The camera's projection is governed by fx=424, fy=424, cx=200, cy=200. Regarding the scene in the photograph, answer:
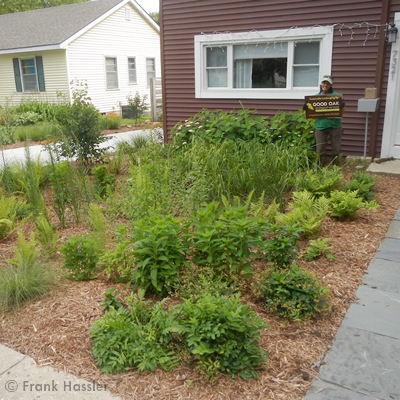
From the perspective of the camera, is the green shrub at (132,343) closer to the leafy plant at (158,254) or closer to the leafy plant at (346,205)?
the leafy plant at (158,254)

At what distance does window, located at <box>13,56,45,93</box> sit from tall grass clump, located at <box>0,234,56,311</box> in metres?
16.9

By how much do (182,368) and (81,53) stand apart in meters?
18.0

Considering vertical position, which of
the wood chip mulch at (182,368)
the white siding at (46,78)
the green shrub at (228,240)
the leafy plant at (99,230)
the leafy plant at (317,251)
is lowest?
the wood chip mulch at (182,368)

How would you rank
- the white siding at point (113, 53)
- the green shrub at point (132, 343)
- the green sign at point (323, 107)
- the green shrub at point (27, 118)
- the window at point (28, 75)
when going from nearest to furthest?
1. the green shrub at point (132, 343)
2. the green sign at point (323, 107)
3. the green shrub at point (27, 118)
4. the white siding at point (113, 53)
5. the window at point (28, 75)

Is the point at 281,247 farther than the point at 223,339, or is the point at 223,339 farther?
the point at 281,247

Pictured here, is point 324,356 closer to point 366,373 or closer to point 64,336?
point 366,373

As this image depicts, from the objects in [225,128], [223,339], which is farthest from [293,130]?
[223,339]

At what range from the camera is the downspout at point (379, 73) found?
689 cm

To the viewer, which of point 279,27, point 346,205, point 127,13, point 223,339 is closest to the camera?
point 223,339

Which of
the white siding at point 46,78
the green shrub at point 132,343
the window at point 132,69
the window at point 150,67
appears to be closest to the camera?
the green shrub at point 132,343

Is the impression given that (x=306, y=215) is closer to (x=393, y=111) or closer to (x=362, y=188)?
(x=362, y=188)

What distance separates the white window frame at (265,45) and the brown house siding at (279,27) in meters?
0.10

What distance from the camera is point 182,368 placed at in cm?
237

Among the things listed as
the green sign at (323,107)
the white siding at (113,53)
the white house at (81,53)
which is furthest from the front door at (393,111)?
the white siding at (113,53)
